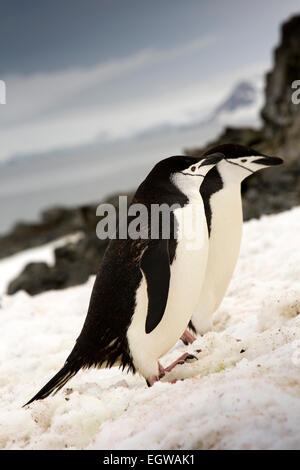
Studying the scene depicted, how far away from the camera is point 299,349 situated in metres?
2.90

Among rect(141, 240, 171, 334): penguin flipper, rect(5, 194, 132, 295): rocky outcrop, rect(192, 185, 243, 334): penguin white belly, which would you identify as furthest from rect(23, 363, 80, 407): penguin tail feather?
rect(5, 194, 132, 295): rocky outcrop

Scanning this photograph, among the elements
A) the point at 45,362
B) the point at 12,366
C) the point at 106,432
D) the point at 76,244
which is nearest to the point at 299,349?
the point at 106,432

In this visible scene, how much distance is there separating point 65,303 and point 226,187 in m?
3.55

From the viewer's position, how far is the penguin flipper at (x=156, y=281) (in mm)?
3203

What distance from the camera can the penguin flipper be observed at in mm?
3203

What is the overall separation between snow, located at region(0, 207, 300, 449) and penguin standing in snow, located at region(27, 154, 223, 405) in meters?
0.19

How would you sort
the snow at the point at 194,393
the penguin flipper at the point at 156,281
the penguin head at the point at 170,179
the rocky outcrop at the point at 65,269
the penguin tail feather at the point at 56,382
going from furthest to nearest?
the rocky outcrop at the point at 65,269, the penguin head at the point at 170,179, the penguin tail feather at the point at 56,382, the penguin flipper at the point at 156,281, the snow at the point at 194,393

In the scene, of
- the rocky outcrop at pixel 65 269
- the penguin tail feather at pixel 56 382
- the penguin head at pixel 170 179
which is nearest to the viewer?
the penguin tail feather at pixel 56 382

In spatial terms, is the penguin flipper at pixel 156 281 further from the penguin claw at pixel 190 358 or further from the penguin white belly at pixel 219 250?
the penguin white belly at pixel 219 250

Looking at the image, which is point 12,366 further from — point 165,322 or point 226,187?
point 226,187

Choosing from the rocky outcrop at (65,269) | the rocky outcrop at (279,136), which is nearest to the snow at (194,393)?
the rocky outcrop at (65,269)

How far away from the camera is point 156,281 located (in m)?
3.24

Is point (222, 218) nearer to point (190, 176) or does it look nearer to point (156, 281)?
point (190, 176)

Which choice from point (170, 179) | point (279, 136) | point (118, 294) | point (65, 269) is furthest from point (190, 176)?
point (279, 136)
